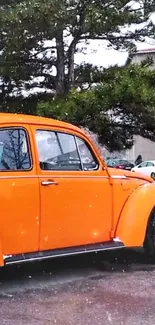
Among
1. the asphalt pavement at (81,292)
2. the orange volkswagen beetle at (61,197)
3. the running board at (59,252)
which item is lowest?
the asphalt pavement at (81,292)

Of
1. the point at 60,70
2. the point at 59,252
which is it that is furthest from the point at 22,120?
the point at 60,70

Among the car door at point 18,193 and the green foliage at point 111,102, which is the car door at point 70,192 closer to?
the car door at point 18,193

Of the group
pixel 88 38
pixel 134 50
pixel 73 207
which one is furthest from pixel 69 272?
pixel 134 50

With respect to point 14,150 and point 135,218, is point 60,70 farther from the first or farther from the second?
point 14,150

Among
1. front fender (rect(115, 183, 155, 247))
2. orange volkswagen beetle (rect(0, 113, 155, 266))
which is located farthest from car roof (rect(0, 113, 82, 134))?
front fender (rect(115, 183, 155, 247))

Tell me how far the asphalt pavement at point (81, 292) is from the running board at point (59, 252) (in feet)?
1.02

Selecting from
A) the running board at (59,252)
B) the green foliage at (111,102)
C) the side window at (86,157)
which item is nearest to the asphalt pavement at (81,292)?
the running board at (59,252)

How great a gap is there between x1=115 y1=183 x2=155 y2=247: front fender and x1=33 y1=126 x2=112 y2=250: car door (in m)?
0.19

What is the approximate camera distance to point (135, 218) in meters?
6.19

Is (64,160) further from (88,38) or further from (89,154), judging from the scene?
(88,38)

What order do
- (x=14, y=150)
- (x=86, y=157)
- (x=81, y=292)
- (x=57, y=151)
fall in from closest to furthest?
(x=81, y=292), (x=14, y=150), (x=57, y=151), (x=86, y=157)

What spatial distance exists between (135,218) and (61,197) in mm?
1139

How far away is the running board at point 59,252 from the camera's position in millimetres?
5082

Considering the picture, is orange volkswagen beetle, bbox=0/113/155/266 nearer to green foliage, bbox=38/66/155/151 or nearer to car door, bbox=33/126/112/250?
car door, bbox=33/126/112/250
